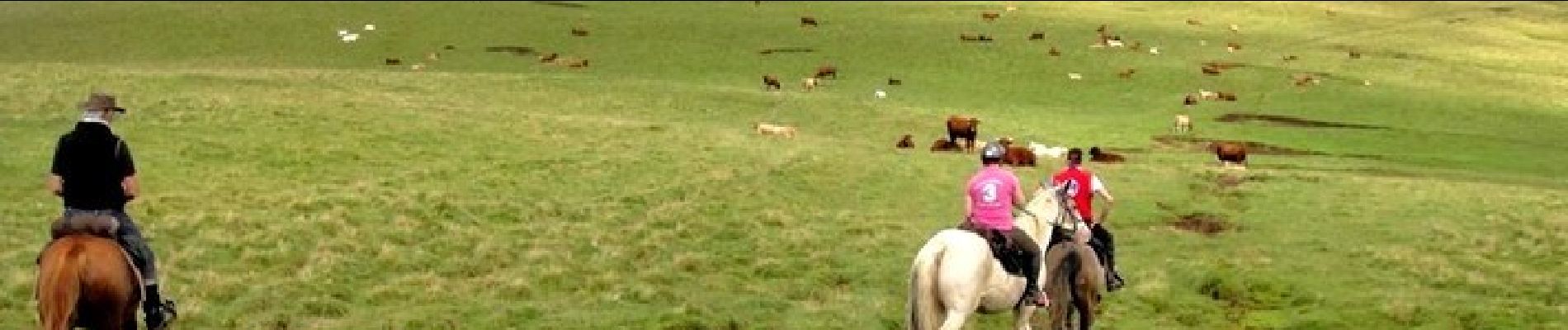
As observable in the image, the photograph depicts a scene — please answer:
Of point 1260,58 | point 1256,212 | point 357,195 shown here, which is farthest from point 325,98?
point 1260,58

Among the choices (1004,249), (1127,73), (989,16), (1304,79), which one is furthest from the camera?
(989,16)

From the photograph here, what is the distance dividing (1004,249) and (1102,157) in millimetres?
21847

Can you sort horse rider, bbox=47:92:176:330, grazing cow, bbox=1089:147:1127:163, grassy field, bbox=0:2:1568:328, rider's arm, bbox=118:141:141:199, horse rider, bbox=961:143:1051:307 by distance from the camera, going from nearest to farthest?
horse rider, bbox=47:92:176:330 < rider's arm, bbox=118:141:141:199 < horse rider, bbox=961:143:1051:307 < grassy field, bbox=0:2:1568:328 < grazing cow, bbox=1089:147:1127:163

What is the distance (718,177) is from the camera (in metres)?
34.0

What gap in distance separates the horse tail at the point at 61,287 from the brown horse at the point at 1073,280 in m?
12.2

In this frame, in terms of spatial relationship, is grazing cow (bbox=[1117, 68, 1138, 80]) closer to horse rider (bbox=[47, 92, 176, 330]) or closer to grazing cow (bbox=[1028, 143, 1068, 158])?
grazing cow (bbox=[1028, 143, 1068, 158])

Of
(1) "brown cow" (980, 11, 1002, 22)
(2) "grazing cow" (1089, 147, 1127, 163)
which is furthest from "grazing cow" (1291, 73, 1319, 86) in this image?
(2) "grazing cow" (1089, 147, 1127, 163)

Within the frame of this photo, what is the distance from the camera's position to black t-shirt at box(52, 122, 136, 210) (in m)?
16.5

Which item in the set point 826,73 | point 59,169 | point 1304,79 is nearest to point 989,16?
point 826,73

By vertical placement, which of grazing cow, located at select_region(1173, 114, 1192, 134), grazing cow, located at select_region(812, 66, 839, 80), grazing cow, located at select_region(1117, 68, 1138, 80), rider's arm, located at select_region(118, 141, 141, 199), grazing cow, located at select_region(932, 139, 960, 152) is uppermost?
rider's arm, located at select_region(118, 141, 141, 199)

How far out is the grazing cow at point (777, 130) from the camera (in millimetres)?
42656

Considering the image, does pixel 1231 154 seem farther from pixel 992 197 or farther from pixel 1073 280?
pixel 992 197

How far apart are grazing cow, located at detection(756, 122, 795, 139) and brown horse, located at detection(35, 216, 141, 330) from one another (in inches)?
1047

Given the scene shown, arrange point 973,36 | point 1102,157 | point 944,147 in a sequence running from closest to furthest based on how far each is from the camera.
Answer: point 1102,157 < point 944,147 < point 973,36
